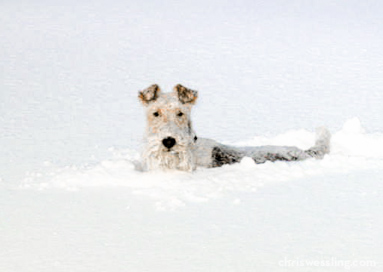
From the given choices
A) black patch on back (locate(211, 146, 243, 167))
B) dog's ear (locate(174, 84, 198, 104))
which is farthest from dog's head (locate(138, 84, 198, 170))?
black patch on back (locate(211, 146, 243, 167))

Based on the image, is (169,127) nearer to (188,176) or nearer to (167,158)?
(167,158)

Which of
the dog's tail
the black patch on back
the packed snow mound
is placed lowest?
the packed snow mound

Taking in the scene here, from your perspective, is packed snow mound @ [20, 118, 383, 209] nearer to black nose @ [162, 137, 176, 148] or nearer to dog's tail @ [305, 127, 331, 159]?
dog's tail @ [305, 127, 331, 159]

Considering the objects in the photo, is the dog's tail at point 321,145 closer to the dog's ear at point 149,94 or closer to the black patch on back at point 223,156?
the black patch on back at point 223,156

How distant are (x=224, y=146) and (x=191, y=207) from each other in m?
1.54

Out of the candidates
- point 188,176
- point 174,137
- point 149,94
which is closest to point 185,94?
point 149,94

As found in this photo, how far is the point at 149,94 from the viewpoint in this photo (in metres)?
7.96

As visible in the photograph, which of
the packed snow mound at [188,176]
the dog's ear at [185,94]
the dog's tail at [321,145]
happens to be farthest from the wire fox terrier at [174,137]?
the dog's tail at [321,145]

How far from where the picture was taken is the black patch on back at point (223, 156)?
332 inches

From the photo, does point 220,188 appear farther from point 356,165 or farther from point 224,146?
point 356,165

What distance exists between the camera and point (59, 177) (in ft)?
27.0

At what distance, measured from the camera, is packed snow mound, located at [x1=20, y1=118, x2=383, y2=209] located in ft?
25.2

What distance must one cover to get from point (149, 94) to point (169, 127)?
517mm

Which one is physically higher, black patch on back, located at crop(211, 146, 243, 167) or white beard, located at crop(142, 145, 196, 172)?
black patch on back, located at crop(211, 146, 243, 167)
